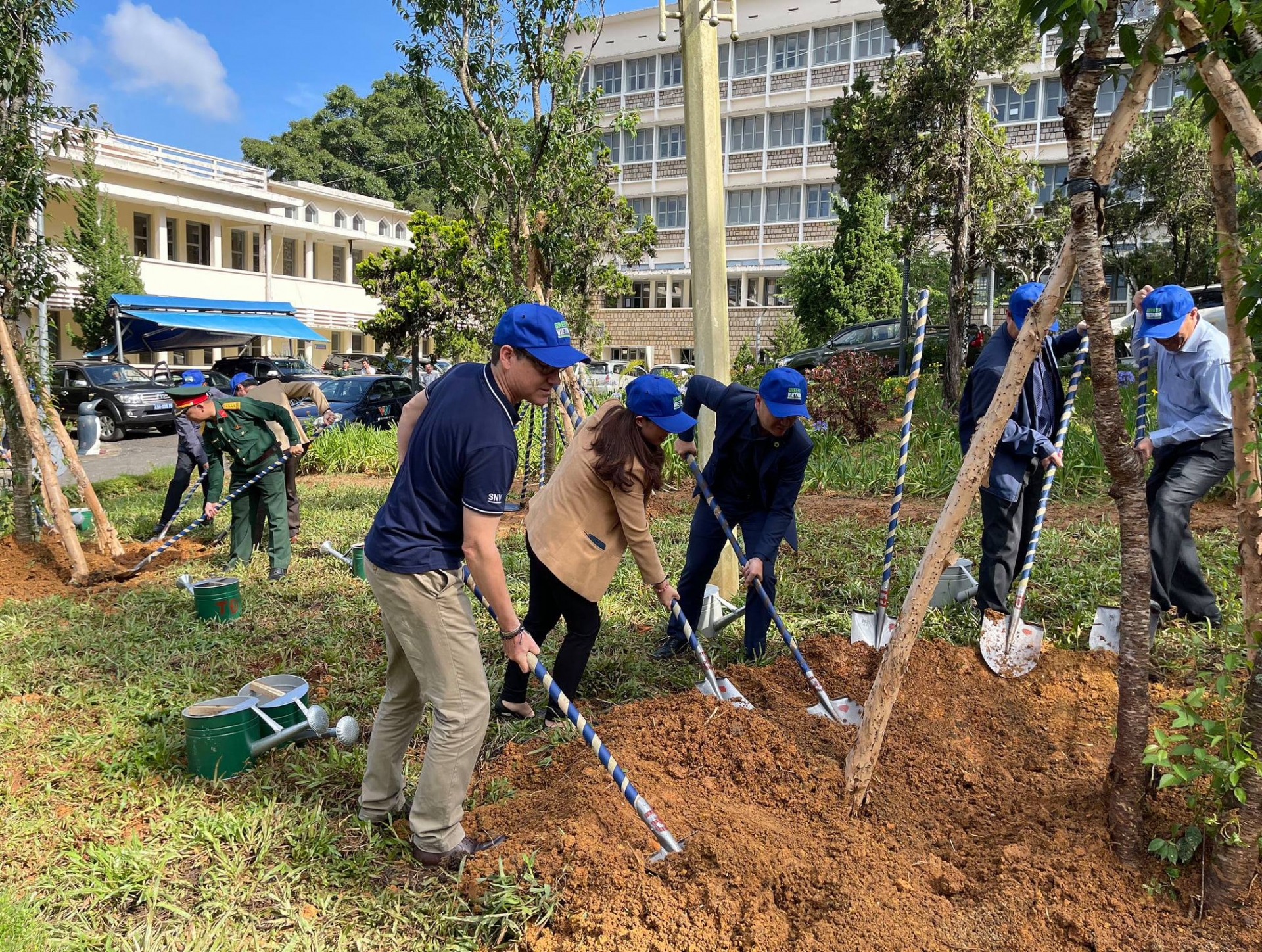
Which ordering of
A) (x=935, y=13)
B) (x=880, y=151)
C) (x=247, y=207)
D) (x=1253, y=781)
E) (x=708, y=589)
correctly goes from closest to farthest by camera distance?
(x=1253, y=781) < (x=708, y=589) < (x=935, y=13) < (x=880, y=151) < (x=247, y=207)

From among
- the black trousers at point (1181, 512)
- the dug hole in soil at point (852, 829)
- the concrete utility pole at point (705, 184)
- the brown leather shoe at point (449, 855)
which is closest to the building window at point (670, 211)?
the concrete utility pole at point (705, 184)

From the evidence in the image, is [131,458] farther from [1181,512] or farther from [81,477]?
[1181,512]

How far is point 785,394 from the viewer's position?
163 inches

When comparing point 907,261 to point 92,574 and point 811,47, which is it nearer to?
point 92,574

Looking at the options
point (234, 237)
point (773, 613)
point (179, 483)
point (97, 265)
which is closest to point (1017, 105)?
point (234, 237)

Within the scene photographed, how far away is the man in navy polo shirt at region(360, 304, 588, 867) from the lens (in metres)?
2.79

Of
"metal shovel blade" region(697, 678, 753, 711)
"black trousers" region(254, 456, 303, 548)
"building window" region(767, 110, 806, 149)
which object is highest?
"building window" region(767, 110, 806, 149)

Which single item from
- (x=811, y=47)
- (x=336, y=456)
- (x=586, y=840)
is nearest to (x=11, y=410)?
(x=336, y=456)

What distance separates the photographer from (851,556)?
21.4ft

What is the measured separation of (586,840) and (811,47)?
3554 cm

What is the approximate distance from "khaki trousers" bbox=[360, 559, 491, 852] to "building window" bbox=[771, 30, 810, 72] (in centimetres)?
3512

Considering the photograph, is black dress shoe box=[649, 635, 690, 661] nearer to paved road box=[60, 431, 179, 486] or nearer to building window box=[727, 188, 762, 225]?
paved road box=[60, 431, 179, 486]

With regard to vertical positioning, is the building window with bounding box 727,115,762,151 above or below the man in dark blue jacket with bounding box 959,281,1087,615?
above

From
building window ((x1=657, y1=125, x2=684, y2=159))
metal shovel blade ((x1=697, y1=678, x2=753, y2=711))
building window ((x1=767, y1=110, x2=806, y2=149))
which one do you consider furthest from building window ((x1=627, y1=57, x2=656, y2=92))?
metal shovel blade ((x1=697, y1=678, x2=753, y2=711))
